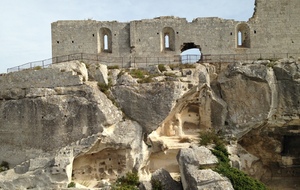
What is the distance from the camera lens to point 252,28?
2081 centimetres

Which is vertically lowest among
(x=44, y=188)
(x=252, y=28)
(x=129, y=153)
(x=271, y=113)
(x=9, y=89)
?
(x=44, y=188)

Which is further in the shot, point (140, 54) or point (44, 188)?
point (140, 54)

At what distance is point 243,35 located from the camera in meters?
21.7

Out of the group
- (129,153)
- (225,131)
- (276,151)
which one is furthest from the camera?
(276,151)

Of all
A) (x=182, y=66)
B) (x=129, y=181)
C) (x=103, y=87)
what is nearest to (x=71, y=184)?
(x=129, y=181)

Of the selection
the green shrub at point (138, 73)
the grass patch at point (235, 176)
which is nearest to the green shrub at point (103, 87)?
the green shrub at point (138, 73)

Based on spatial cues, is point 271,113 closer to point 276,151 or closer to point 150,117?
point 276,151

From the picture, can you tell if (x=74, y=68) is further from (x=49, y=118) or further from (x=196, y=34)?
(x=196, y=34)

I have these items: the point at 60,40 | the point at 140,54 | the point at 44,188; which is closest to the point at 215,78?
the point at 140,54

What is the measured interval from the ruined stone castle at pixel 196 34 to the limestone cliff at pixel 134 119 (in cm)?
214

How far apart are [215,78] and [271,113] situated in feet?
11.5

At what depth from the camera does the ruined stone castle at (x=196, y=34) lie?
67.7 ft

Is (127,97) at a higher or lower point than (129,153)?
higher

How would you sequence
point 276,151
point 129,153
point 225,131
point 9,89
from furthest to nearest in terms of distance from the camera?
1. point 276,151
2. point 225,131
3. point 9,89
4. point 129,153
